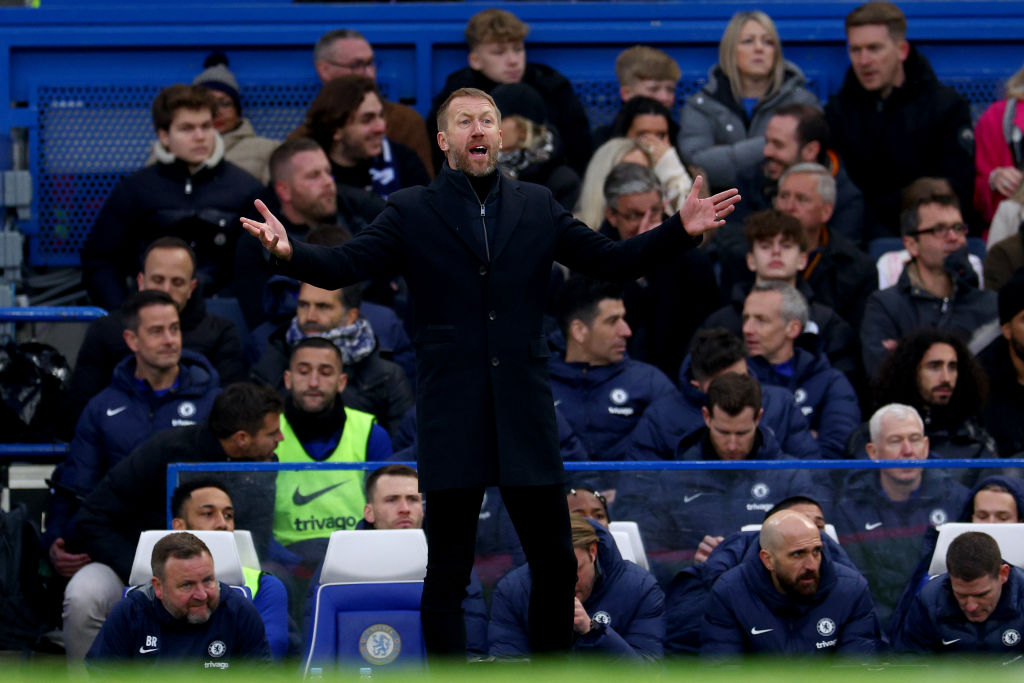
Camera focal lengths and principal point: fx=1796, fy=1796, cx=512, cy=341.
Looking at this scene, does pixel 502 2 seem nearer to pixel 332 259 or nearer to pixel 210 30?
pixel 210 30

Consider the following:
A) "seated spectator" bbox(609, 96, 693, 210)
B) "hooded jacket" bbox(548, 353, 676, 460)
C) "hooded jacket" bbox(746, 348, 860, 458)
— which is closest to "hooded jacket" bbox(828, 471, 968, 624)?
"hooded jacket" bbox(746, 348, 860, 458)

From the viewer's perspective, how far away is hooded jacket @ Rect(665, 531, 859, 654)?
7273 millimetres

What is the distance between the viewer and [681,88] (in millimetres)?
10805

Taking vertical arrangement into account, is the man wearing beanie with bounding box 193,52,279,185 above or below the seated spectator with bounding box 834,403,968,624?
above

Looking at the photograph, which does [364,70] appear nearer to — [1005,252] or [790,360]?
[790,360]

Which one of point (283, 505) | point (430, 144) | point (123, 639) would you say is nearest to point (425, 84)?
point (430, 144)

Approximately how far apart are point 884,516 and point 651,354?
6.82 feet

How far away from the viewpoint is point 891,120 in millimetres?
10188

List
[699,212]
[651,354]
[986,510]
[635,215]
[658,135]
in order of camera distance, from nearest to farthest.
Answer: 1. [699,212]
2. [986,510]
3. [635,215]
4. [651,354]
5. [658,135]

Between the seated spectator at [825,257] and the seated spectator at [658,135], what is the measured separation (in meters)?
0.55

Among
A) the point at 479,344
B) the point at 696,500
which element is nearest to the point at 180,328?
the point at 696,500

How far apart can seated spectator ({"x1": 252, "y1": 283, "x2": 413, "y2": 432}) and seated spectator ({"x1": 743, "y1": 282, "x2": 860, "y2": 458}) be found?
1704mm

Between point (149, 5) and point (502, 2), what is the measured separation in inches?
87.9

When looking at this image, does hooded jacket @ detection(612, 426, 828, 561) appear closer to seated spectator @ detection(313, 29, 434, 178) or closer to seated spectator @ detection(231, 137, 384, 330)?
seated spectator @ detection(231, 137, 384, 330)
